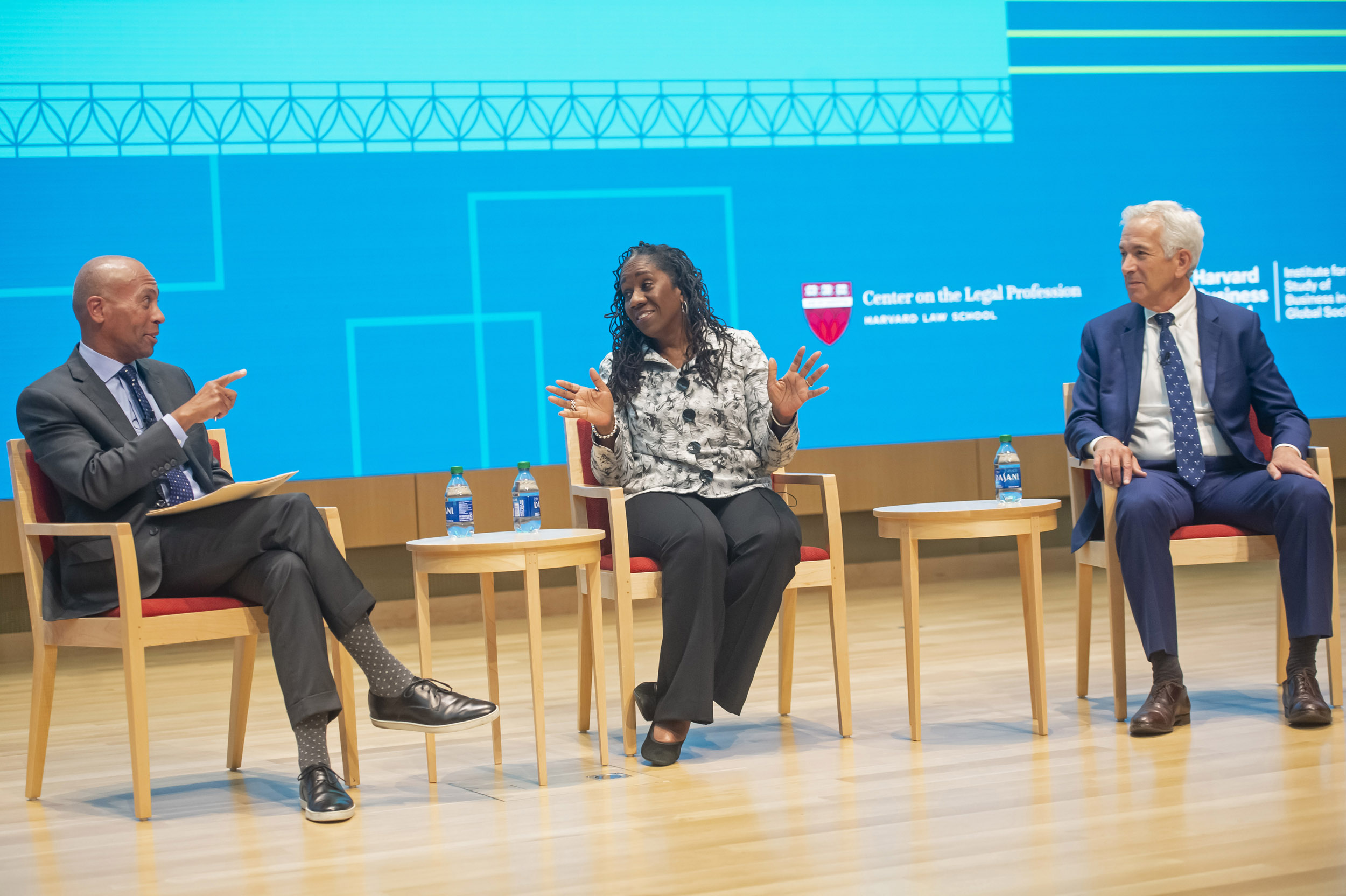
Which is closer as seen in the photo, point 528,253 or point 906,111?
point 528,253

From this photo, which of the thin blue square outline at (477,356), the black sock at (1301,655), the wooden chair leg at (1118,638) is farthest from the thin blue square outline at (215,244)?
the black sock at (1301,655)

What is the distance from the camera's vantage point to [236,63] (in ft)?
17.6

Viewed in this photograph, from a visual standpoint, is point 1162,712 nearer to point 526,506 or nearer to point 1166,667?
point 1166,667

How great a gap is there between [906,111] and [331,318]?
2570 millimetres

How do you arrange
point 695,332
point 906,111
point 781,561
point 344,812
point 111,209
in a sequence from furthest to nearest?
1. point 906,111
2. point 111,209
3. point 695,332
4. point 781,561
5. point 344,812

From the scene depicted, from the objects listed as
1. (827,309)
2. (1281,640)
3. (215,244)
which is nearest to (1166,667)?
(1281,640)

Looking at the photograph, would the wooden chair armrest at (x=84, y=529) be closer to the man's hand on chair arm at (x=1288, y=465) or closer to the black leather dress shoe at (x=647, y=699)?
the black leather dress shoe at (x=647, y=699)

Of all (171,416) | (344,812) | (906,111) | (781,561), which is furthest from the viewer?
(906,111)

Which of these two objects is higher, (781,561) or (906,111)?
(906,111)

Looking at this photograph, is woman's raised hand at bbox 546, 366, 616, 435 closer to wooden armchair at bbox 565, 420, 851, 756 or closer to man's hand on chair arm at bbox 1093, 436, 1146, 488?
wooden armchair at bbox 565, 420, 851, 756

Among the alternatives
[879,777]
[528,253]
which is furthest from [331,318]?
[879,777]

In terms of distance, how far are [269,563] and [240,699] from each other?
569 mm

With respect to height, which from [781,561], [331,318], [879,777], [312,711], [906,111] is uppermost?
[906,111]

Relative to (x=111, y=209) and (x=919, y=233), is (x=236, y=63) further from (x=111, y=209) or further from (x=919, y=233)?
(x=919, y=233)
